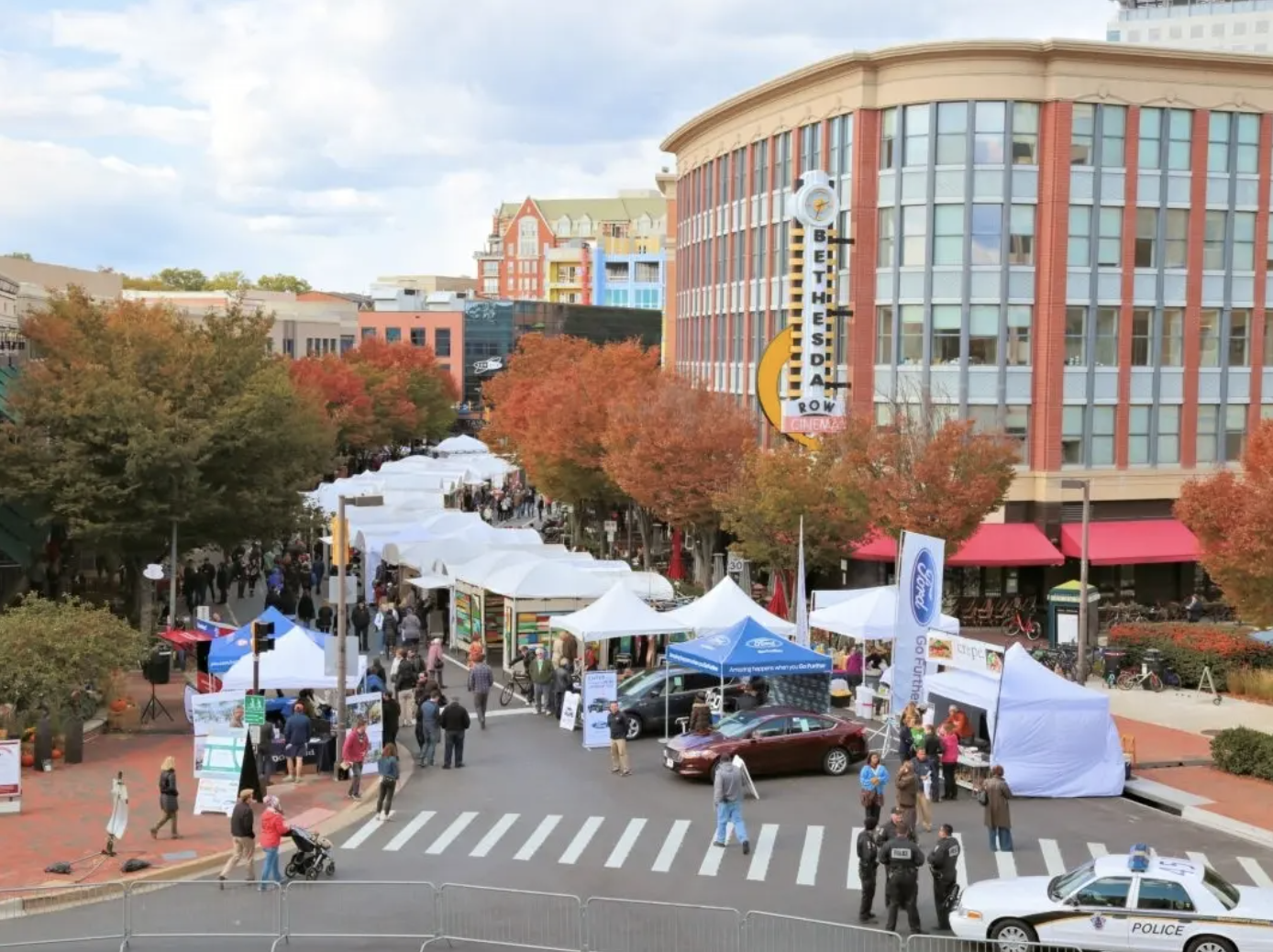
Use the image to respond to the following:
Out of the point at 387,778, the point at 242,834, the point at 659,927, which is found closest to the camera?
the point at 659,927

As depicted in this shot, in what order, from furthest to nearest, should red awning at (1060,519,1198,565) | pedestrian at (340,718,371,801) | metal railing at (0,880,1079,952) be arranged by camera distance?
red awning at (1060,519,1198,565) → pedestrian at (340,718,371,801) → metal railing at (0,880,1079,952)

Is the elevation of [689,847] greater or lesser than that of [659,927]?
lesser

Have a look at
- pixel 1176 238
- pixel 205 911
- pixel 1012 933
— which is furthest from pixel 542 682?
pixel 1176 238

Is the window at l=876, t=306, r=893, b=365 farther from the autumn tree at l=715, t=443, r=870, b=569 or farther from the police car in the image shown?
the police car

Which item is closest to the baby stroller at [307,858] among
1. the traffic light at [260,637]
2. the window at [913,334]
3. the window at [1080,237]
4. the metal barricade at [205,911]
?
the metal barricade at [205,911]

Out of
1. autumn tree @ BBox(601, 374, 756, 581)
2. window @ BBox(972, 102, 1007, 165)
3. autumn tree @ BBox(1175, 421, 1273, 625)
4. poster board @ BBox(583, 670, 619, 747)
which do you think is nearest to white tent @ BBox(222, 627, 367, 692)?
poster board @ BBox(583, 670, 619, 747)

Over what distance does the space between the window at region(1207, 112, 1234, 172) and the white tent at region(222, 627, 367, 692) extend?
35013 millimetres

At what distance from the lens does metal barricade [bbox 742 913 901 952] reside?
15969mm

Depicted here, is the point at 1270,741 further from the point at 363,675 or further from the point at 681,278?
the point at 681,278

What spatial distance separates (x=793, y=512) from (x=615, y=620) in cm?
1057

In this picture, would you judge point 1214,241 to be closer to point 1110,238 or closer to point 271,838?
point 1110,238

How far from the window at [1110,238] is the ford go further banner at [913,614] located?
23879mm

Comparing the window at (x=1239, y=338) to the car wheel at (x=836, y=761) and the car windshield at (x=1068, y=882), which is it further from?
the car windshield at (x=1068, y=882)

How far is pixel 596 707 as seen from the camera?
94.0 feet
